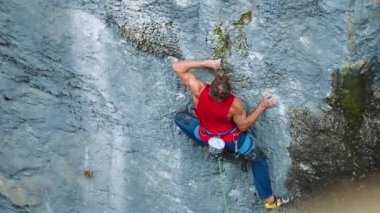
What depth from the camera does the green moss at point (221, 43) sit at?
5.73 meters

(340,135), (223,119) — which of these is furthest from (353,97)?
(223,119)

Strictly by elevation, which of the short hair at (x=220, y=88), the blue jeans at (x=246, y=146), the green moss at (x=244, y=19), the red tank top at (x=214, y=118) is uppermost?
the green moss at (x=244, y=19)

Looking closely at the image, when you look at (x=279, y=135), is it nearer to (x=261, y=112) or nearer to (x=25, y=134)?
(x=261, y=112)

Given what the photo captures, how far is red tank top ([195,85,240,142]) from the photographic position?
17.9 feet

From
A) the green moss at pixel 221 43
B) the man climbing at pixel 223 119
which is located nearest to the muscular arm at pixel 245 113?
the man climbing at pixel 223 119

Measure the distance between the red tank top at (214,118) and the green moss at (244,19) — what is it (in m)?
0.60

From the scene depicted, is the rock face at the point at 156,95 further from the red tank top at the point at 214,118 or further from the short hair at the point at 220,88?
the short hair at the point at 220,88

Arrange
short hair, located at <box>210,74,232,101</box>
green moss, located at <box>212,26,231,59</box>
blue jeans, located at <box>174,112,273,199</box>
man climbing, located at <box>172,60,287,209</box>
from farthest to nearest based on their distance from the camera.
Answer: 1. blue jeans, located at <box>174,112,273,199</box>
2. green moss, located at <box>212,26,231,59</box>
3. man climbing, located at <box>172,60,287,209</box>
4. short hair, located at <box>210,74,232,101</box>

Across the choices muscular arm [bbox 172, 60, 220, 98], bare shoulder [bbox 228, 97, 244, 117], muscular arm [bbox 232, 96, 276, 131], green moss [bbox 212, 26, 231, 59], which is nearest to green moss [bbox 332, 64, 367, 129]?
muscular arm [bbox 232, 96, 276, 131]

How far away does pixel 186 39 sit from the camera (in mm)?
5848

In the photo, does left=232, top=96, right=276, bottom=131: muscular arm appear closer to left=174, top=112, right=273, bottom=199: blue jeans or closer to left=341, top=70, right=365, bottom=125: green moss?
left=174, top=112, right=273, bottom=199: blue jeans

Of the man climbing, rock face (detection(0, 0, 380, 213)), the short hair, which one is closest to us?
the short hair

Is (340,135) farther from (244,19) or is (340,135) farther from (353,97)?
(244,19)

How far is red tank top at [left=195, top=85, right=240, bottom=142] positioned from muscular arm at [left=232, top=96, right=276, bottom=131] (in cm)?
6
